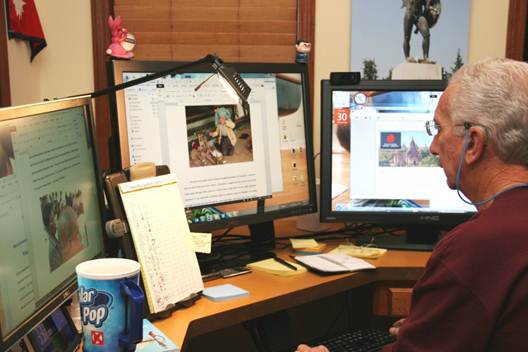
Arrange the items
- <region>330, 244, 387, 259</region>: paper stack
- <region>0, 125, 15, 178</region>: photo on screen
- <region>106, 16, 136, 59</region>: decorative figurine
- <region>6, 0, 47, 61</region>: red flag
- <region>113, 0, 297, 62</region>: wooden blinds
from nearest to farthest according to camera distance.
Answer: <region>0, 125, 15, 178</region>: photo on screen
<region>330, 244, 387, 259</region>: paper stack
<region>106, 16, 136, 59</region>: decorative figurine
<region>6, 0, 47, 61</region>: red flag
<region>113, 0, 297, 62</region>: wooden blinds

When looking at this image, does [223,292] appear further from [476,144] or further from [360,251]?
[476,144]

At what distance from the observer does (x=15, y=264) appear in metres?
0.95

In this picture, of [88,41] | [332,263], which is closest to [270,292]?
[332,263]

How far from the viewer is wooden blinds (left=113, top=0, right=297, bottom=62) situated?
2650mm

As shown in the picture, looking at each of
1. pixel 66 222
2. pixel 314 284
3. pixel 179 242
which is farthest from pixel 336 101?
pixel 66 222

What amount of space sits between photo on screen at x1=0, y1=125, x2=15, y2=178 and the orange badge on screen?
1.20m

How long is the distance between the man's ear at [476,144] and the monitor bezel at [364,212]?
0.79 meters

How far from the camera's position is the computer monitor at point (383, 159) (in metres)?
1.95

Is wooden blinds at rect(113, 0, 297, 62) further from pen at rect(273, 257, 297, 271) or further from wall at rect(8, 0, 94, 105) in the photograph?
pen at rect(273, 257, 297, 271)

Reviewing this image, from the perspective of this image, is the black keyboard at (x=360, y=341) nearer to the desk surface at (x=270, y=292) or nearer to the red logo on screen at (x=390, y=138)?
the desk surface at (x=270, y=292)

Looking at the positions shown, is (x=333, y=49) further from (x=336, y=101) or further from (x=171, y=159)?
(x=171, y=159)

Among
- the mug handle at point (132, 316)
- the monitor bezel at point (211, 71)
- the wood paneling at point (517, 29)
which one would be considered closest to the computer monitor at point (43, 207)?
the mug handle at point (132, 316)

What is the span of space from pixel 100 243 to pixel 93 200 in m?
0.10

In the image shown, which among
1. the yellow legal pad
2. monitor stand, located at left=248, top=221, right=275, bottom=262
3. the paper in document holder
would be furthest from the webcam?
the paper in document holder
